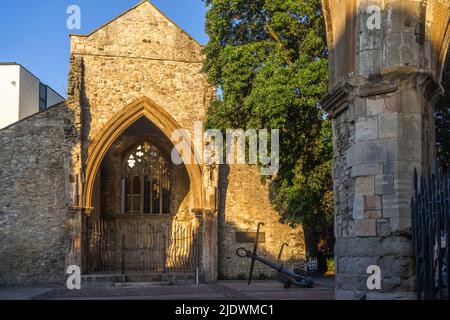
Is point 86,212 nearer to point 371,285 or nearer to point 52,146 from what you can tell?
point 52,146

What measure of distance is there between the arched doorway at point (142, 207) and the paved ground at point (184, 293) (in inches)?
142

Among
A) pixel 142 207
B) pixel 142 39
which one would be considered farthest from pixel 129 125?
pixel 142 207

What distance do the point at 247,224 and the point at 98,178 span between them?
578cm

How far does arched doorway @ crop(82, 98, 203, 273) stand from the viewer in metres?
20.9

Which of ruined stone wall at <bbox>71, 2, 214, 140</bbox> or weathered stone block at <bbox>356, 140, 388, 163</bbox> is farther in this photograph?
ruined stone wall at <bbox>71, 2, 214, 140</bbox>

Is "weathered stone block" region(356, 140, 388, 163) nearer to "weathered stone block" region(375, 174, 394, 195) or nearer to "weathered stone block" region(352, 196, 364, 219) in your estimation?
"weathered stone block" region(375, 174, 394, 195)

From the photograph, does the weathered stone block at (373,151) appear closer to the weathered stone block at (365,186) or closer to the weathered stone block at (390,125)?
the weathered stone block at (390,125)

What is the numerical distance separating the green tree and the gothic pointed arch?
8.74 ft

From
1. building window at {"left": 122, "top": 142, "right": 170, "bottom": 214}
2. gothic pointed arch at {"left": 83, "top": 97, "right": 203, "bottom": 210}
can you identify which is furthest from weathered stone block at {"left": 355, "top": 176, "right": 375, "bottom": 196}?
building window at {"left": 122, "top": 142, "right": 170, "bottom": 214}

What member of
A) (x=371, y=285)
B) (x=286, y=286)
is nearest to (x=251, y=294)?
(x=286, y=286)

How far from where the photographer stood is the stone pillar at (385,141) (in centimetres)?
802

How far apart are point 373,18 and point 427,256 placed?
132 inches

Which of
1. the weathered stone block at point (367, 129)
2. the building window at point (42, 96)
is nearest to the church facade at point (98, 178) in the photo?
the weathered stone block at point (367, 129)

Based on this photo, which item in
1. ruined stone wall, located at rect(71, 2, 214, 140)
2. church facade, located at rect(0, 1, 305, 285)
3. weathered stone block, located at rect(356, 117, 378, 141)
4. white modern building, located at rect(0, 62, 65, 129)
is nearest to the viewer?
weathered stone block, located at rect(356, 117, 378, 141)
